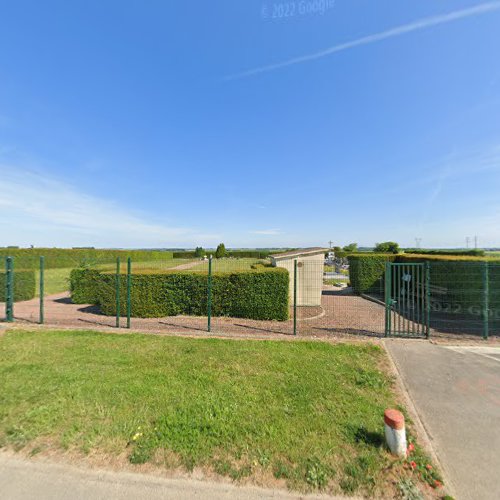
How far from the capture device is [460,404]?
324cm

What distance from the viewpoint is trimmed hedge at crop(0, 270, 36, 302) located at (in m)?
10.4

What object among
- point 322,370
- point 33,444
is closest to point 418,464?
point 322,370

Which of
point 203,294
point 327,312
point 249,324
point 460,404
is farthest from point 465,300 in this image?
point 203,294

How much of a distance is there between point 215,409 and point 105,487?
1.22 m

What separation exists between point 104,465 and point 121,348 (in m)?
3.05

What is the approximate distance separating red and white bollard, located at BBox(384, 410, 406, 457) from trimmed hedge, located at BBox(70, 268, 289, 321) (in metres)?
4.95

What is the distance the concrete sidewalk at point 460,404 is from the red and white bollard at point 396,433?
1.36 ft

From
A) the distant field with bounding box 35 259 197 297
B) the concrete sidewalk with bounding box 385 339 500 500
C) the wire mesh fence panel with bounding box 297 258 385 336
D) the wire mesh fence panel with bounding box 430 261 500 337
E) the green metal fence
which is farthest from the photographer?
the distant field with bounding box 35 259 197 297

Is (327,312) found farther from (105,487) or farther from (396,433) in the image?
(105,487)

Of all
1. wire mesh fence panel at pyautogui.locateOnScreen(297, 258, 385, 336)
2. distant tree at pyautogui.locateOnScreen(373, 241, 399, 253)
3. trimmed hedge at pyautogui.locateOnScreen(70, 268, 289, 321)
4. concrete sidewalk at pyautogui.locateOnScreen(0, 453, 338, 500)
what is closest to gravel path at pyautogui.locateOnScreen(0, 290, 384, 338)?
wire mesh fence panel at pyautogui.locateOnScreen(297, 258, 385, 336)

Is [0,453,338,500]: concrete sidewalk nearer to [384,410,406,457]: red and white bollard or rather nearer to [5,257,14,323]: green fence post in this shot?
[384,410,406,457]: red and white bollard

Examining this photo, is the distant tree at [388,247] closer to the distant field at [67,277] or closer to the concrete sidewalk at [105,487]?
the distant field at [67,277]

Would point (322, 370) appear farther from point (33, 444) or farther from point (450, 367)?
point (33, 444)

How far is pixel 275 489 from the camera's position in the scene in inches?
77.7
